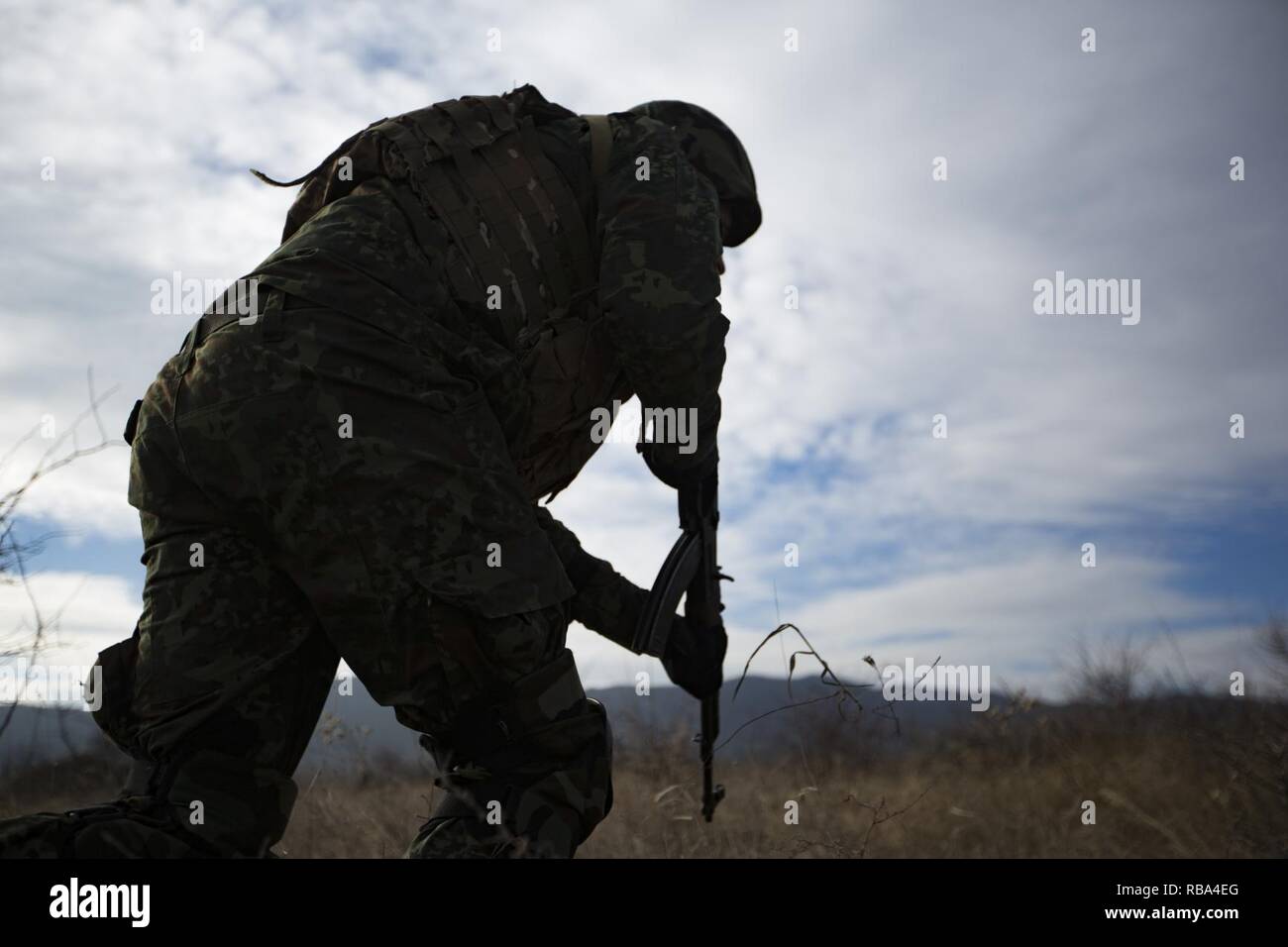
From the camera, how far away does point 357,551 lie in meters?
1.72

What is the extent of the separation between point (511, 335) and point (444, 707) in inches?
31.7

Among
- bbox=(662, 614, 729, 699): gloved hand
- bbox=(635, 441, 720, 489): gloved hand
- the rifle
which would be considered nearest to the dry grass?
bbox=(662, 614, 729, 699): gloved hand

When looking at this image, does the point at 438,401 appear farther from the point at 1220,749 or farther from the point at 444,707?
the point at 1220,749

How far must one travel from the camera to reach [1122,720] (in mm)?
7508

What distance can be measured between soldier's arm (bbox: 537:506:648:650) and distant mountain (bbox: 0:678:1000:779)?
22cm

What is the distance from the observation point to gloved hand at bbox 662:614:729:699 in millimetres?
2891

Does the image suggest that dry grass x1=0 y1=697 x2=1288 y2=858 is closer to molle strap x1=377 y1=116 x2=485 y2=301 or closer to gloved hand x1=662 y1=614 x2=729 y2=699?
gloved hand x1=662 y1=614 x2=729 y2=699

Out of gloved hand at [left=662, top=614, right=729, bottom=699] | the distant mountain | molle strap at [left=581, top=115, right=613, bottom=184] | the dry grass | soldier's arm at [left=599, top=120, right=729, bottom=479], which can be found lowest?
the dry grass

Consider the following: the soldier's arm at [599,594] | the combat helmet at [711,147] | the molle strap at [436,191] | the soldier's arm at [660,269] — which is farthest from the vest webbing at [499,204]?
the soldier's arm at [599,594]

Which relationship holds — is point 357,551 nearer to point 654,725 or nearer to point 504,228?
point 504,228

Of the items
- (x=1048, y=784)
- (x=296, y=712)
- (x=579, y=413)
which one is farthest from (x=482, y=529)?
(x=1048, y=784)

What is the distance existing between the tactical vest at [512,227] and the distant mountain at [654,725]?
77 cm

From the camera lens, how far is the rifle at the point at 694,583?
8.93 ft
